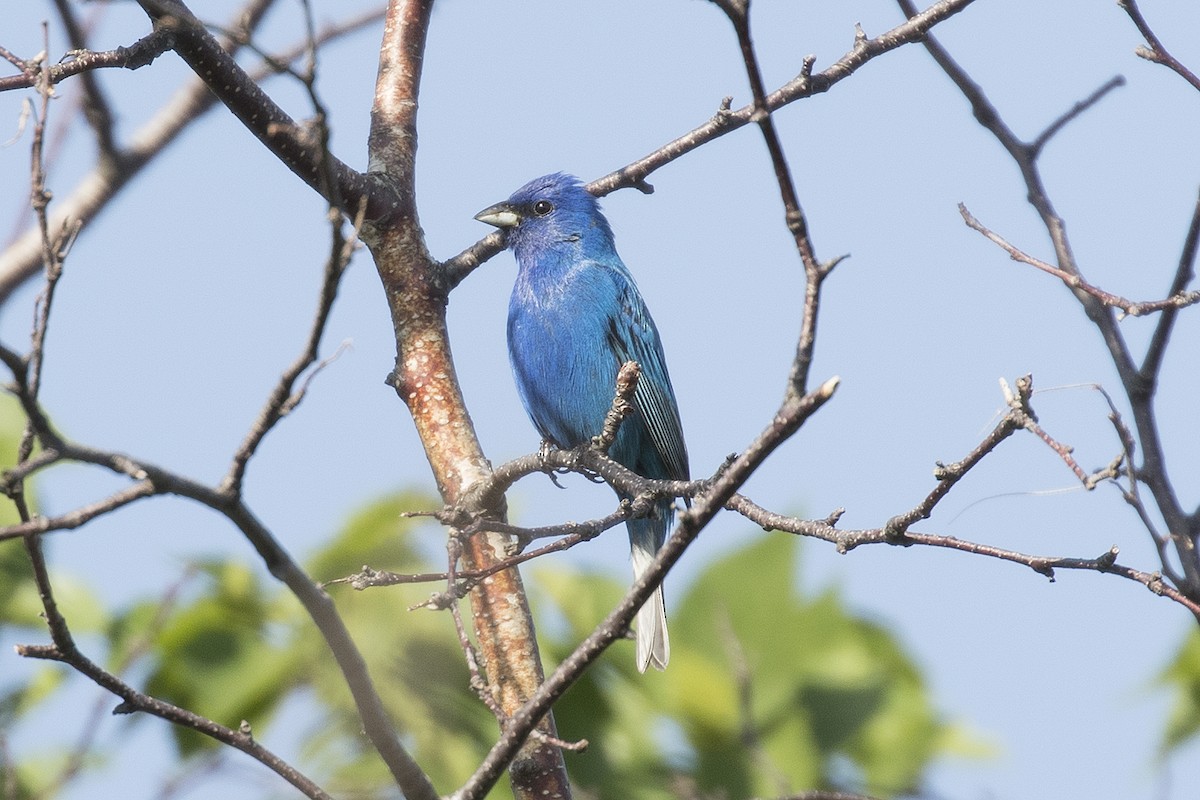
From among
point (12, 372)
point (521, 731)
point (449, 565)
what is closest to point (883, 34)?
point (449, 565)

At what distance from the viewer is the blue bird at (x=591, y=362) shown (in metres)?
7.40

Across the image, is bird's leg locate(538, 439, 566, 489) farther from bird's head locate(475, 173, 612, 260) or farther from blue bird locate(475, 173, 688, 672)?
bird's head locate(475, 173, 612, 260)

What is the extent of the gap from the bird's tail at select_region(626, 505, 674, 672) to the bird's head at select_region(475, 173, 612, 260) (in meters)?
1.91

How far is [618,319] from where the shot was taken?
302 inches

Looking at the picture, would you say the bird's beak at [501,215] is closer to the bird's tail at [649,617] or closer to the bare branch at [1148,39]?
the bird's tail at [649,617]

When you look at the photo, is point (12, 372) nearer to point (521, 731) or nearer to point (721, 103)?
point (521, 731)

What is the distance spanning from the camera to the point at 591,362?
7.41 m

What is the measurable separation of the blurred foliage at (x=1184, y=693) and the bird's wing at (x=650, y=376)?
319 centimetres

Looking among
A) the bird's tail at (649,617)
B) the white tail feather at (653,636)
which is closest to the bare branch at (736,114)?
the bird's tail at (649,617)

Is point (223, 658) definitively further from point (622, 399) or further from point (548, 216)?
point (622, 399)

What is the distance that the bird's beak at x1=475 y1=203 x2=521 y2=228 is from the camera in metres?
8.50

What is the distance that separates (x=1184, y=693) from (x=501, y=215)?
5.12m

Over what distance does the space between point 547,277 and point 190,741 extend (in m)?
3.35

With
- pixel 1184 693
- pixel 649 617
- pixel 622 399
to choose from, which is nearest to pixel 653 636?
pixel 649 617
